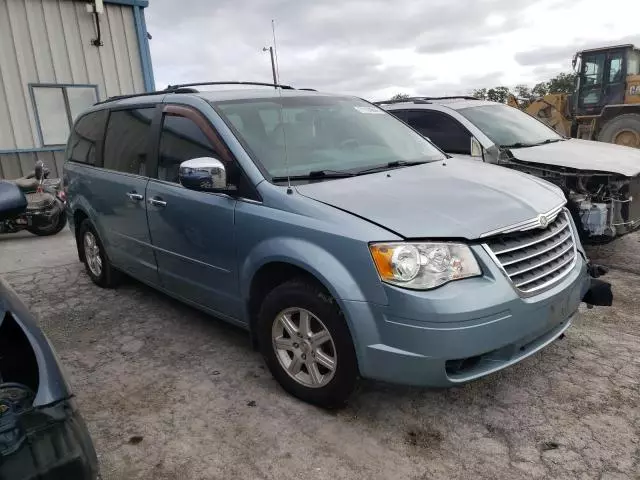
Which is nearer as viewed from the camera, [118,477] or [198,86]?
[118,477]

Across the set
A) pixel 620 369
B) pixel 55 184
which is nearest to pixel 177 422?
pixel 620 369

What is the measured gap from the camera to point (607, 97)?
13555 mm

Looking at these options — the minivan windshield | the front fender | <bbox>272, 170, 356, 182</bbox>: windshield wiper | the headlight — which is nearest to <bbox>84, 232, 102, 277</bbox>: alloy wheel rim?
the minivan windshield

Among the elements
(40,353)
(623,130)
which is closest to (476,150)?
(40,353)

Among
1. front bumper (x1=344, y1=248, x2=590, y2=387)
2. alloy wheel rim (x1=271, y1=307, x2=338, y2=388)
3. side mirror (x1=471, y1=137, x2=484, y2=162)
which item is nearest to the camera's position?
front bumper (x1=344, y1=248, x2=590, y2=387)

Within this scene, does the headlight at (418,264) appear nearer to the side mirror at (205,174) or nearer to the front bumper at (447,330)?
the front bumper at (447,330)

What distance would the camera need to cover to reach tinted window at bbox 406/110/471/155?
5910 mm

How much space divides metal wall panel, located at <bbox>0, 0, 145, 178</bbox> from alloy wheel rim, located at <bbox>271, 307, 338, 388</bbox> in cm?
882

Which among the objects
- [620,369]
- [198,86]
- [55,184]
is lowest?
[620,369]

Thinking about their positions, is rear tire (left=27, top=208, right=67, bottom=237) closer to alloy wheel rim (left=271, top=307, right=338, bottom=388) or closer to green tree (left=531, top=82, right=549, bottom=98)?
alloy wheel rim (left=271, top=307, right=338, bottom=388)

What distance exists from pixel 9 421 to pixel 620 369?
3243mm

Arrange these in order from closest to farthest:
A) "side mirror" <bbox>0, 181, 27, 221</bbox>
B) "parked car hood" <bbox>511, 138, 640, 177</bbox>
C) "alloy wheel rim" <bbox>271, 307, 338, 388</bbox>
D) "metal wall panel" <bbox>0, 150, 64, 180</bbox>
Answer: "side mirror" <bbox>0, 181, 27, 221</bbox> < "alloy wheel rim" <bbox>271, 307, 338, 388</bbox> < "parked car hood" <bbox>511, 138, 640, 177</bbox> < "metal wall panel" <bbox>0, 150, 64, 180</bbox>

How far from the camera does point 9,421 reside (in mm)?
1376

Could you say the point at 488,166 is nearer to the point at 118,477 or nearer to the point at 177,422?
the point at 177,422
